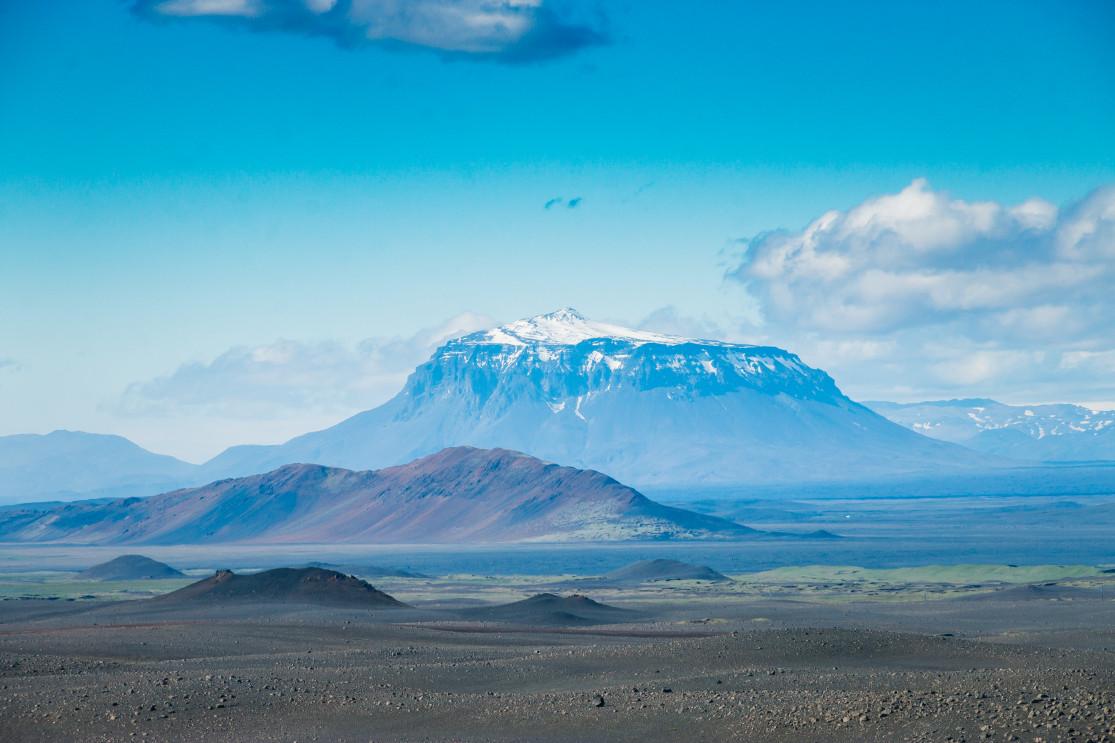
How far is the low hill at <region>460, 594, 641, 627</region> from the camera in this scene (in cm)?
Result: 7162

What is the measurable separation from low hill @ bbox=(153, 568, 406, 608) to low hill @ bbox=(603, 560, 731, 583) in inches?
1732

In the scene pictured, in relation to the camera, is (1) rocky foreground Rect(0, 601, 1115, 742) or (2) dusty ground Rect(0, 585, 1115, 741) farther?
(2) dusty ground Rect(0, 585, 1115, 741)

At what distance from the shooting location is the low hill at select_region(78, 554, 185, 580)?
5418 inches

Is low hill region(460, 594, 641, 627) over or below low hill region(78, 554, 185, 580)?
below

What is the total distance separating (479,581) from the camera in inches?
5103

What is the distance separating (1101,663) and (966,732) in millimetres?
13400

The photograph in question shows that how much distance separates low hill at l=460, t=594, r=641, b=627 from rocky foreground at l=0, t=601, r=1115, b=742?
22.1m

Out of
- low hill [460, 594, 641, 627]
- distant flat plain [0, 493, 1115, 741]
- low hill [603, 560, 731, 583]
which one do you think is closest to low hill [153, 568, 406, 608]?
distant flat plain [0, 493, 1115, 741]

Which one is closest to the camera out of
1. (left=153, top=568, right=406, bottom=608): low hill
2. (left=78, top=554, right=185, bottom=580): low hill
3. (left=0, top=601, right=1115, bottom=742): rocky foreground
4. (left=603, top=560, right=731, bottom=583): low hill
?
(left=0, top=601, right=1115, bottom=742): rocky foreground

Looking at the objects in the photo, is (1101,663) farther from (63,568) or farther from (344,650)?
(63,568)

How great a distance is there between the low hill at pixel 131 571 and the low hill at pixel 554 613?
222ft

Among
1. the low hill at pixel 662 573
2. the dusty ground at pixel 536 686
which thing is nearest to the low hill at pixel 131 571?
the low hill at pixel 662 573

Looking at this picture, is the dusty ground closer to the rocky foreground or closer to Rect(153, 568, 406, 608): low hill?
the rocky foreground

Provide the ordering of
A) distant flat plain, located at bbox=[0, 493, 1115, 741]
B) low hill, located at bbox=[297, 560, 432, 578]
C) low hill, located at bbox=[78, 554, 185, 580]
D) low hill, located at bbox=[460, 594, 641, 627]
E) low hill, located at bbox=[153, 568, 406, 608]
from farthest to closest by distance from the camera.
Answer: low hill, located at bbox=[78, 554, 185, 580]
low hill, located at bbox=[297, 560, 432, 578]
low hill, located at bbox=[153, 568, 406, 608]
low hill, located at bbox=[460, 594, 641, 627]
distant flat plain, located at bbox=[0, 493, 1115, 741]
